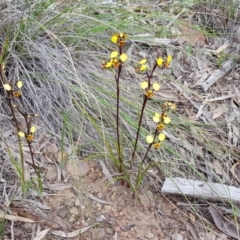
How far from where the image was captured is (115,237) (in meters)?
1.73

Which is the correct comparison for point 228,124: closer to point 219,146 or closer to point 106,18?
point 219,146

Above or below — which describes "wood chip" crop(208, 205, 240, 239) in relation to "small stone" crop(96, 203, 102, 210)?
below

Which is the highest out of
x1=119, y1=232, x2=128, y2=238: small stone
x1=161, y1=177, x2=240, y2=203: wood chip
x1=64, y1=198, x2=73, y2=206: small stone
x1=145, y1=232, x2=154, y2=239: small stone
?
x1=161, y1=177, x2=240, y2=203: wood chip

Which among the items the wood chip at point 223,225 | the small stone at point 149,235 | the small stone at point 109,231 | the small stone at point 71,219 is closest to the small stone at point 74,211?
the small stone at point 71,219

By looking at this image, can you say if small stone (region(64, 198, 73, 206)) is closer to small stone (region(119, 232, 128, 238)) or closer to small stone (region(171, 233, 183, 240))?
small stone (region(119, 232, 128, 238))

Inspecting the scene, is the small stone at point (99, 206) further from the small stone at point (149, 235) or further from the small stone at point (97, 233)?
the small stone at point (149, 235)

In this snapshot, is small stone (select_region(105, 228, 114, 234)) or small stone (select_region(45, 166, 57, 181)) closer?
small stone (select_region(105, 228, 114, 234))

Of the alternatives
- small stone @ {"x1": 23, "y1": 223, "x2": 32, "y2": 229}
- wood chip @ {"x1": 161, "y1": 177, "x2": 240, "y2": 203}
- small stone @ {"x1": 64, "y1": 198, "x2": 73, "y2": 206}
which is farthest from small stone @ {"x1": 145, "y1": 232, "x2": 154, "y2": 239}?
small stone @ {"x1": 23, "y1": 223, "x2": 32, "y2": 229}

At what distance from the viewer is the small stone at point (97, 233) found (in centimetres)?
172

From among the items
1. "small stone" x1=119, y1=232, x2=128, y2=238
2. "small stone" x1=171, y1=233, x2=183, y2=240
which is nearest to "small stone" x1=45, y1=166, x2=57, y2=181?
"small stone" x1=119, y1=232, x2=128, y2=238

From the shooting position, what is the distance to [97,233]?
173 cm

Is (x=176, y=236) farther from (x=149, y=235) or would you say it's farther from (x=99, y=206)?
(x=99, y=206)

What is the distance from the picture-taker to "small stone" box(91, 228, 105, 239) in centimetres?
172

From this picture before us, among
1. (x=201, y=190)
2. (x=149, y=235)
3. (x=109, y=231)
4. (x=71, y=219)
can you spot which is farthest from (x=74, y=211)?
(x=201, y=190)
